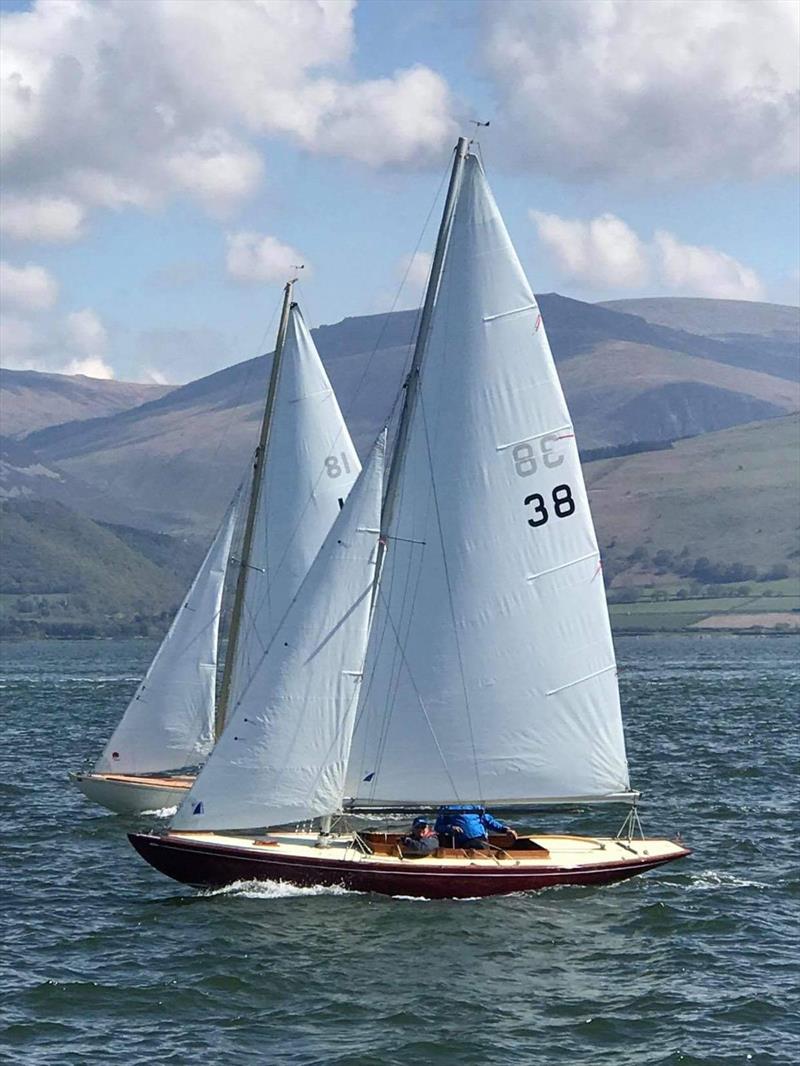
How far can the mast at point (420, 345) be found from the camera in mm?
37750

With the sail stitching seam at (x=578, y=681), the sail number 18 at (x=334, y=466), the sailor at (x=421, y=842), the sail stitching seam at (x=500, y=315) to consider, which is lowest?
the sailor at (x=421, y=842)

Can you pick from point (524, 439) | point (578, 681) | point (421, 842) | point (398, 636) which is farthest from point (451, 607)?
point (421, 842)


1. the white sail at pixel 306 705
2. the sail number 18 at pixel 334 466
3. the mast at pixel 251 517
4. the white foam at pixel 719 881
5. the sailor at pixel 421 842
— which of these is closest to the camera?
the white sail at pixel 306 705

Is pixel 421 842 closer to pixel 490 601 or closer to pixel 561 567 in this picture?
pixel 490 601

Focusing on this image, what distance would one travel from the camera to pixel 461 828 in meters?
40.0

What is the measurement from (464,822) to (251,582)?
15003 millimetres

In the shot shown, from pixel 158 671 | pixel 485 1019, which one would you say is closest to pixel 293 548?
pixel 158 671

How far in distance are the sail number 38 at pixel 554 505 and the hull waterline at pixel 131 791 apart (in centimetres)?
1923

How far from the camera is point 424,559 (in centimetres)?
3953

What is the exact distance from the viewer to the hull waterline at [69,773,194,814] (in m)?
54.0

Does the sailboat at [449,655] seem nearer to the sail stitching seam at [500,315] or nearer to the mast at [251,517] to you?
the sail stitching seam at [500,315]

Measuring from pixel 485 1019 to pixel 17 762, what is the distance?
47.1 metres

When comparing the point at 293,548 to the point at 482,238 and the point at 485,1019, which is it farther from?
the point at 485,1019

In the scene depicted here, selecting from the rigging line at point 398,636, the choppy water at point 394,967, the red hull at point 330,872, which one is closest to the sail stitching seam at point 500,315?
the rigging line at point 398,636
